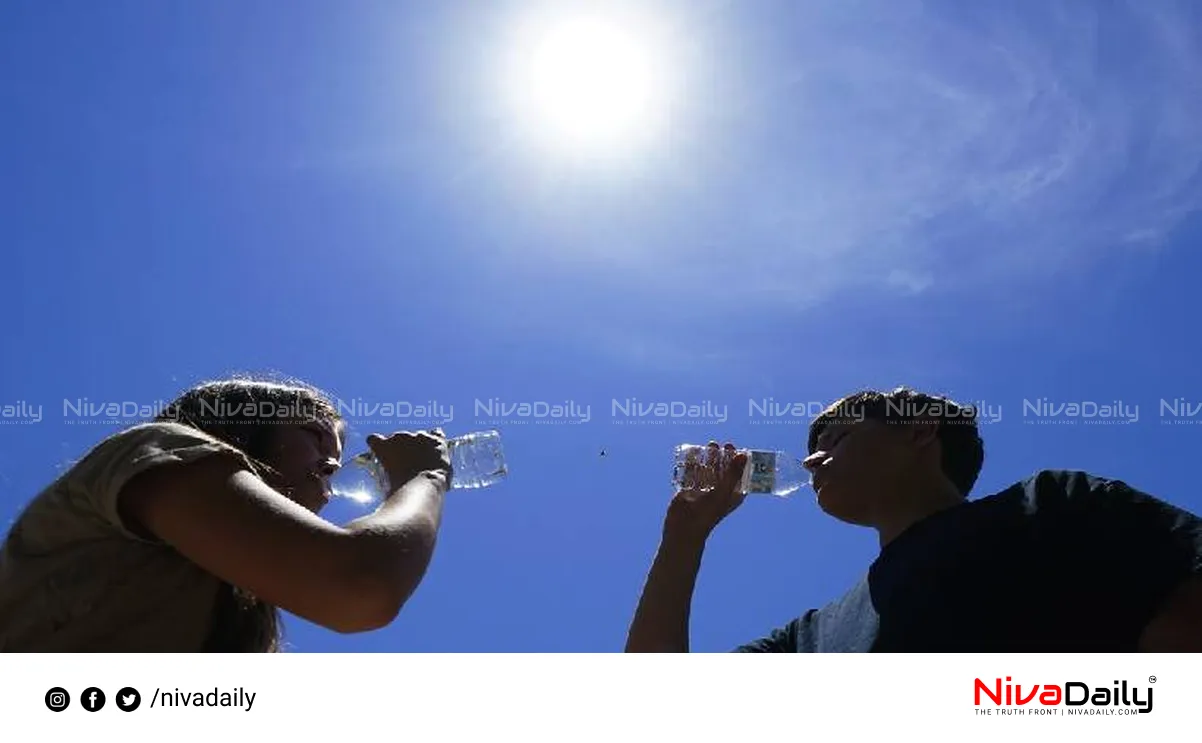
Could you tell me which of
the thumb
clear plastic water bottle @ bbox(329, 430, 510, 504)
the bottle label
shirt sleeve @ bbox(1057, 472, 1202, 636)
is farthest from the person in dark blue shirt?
clear plastic water bottle @ bbox(329, 430, 510, 504)

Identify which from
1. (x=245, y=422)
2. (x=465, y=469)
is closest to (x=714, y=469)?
(x=465, y=469)

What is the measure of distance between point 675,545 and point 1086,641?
1.89m

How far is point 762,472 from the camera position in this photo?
18.0 feet

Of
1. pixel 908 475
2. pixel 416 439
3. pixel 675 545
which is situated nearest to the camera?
pixel 416 439

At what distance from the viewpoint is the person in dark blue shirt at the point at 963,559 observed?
3.13 m
